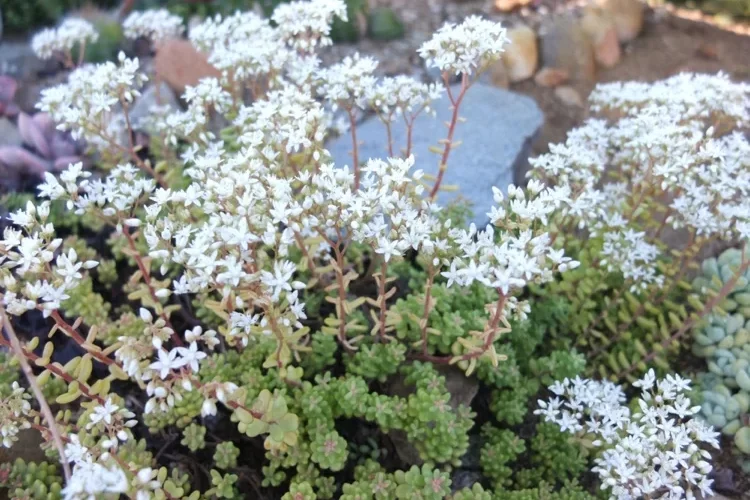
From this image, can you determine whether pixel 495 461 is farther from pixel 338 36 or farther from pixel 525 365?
pixel 338 36

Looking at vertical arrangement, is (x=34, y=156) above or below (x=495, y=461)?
above

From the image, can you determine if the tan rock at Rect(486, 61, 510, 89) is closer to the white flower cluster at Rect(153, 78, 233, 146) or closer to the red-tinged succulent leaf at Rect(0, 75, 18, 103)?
the white flower cluster at Rect(153, 78, 233, 146)

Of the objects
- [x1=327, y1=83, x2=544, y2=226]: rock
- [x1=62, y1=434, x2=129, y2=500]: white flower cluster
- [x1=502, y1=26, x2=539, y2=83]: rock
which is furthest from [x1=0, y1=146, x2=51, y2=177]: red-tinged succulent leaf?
[x1=502, y1=26, x2=539, y2=83]: rock

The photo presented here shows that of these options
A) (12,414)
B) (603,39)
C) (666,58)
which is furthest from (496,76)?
(12,414)

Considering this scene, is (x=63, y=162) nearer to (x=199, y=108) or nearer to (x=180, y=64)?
(x=180, y=64)

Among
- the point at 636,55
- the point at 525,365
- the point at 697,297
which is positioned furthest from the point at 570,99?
the point at 525,365

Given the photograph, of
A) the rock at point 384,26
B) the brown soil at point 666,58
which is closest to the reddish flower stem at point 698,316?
A: the brown soil at point 666,58

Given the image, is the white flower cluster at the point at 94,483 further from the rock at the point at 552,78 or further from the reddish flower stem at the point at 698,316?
the rock at the point at 552,78
